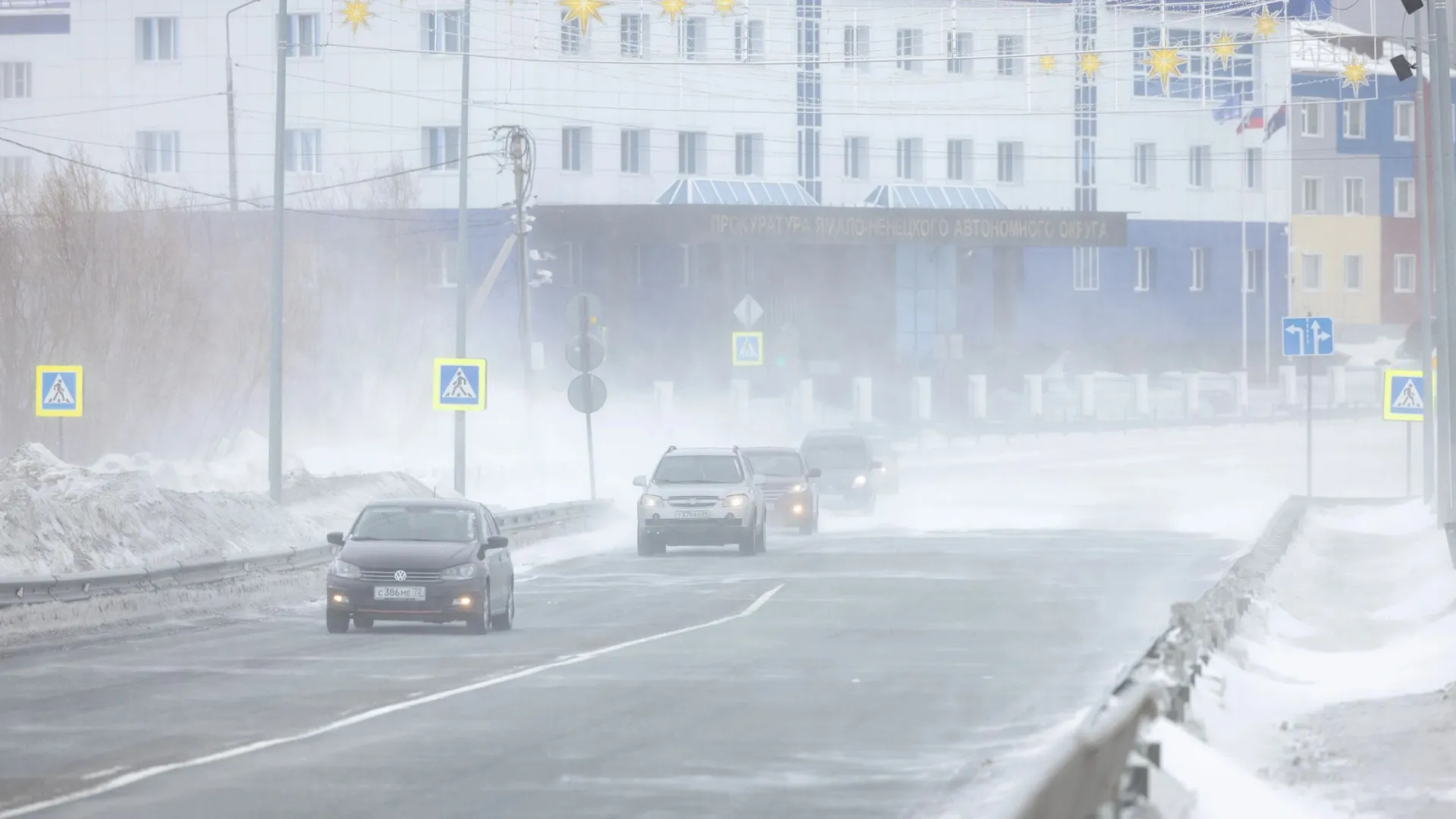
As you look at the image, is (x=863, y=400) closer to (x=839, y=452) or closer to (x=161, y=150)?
(x=161, y=150)

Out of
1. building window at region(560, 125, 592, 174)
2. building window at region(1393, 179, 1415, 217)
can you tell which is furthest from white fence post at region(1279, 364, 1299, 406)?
building window at region(560, 125, 592, 174)

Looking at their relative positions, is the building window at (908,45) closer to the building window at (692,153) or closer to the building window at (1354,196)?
the building window at (692,153)

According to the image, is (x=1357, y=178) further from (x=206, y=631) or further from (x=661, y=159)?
(x=206, y=631)

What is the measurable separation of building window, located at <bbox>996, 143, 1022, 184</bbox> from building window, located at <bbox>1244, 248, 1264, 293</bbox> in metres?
11.2

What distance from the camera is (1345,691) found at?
17.1m

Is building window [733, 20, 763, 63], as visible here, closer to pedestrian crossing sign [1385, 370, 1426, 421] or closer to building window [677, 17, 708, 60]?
building window [677, 17, 708, 60]

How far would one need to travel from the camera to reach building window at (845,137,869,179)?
84812 millimetres

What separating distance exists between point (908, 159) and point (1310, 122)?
21981 mm

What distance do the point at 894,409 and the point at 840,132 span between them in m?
10.3

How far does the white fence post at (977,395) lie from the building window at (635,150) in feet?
44.2

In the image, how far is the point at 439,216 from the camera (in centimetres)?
7794

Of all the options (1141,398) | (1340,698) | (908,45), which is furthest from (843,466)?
(908,45)

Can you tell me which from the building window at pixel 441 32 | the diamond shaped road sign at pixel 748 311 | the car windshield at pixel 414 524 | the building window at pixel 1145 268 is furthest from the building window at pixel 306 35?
the car windshield at pixel 414 524

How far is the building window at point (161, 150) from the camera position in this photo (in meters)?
79.7
